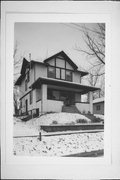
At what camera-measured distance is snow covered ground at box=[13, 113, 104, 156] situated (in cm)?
163

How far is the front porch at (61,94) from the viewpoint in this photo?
1669 millimetres

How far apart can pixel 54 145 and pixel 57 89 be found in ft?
1.54

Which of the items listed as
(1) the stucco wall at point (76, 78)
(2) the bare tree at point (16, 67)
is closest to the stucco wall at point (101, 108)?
(1) the stucco wall at point (76, 78)

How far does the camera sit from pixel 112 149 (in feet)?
5.34

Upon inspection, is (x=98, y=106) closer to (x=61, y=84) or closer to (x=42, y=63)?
(x=61, y=84)

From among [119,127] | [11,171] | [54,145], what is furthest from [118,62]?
[11,171]

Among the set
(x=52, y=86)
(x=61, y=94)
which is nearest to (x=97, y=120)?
(x=61, y=94)

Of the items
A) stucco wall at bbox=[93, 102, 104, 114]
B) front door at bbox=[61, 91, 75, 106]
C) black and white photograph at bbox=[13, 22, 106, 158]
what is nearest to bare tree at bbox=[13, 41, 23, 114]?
black and white photograph at bbox=[13, 22, 106, 158]

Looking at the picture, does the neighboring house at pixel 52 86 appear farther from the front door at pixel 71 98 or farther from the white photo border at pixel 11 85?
the white photo border at pixel 11 85

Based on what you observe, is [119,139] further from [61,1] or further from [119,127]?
[61,1]

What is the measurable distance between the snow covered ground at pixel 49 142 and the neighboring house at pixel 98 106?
0.61ft

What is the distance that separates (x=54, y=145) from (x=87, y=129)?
1.02ft

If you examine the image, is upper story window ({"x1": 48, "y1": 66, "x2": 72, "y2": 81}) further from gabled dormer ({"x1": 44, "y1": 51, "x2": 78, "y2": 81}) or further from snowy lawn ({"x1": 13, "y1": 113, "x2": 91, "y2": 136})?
snowy lawn ({"x1": 13, "y1": 113, "x2": 91, "y2": 136})

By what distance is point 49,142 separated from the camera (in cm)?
163
